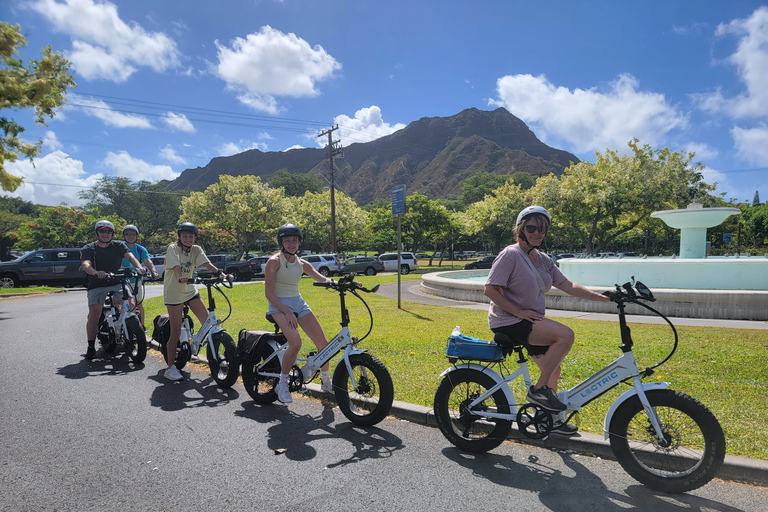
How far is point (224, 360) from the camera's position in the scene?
5.39 meters

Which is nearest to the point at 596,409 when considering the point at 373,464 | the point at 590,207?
the point at 373,464

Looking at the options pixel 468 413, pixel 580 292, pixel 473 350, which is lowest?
pixel 468 413

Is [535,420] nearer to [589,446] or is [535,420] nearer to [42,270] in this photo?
[589,446]

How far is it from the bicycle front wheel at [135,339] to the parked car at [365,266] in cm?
2298

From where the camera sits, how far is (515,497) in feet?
9.36

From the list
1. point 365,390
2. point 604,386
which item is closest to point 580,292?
point 604,386

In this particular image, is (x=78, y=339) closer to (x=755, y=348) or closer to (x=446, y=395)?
(x=446, y=395)

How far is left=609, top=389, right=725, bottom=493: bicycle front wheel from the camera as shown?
271cm

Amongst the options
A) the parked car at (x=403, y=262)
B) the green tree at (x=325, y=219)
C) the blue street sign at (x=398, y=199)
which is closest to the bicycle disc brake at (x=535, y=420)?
the blue street sign at (x=398, y=199)

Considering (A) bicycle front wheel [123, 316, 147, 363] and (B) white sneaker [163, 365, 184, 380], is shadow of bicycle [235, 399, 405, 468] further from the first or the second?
(A) bicycle front wheel [123, 316, 147, 363]

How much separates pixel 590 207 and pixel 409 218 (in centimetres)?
1472

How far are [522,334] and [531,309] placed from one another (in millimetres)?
199

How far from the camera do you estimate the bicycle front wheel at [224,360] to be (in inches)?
196

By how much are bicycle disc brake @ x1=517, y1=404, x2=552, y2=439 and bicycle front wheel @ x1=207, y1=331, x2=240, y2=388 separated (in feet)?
10.5
